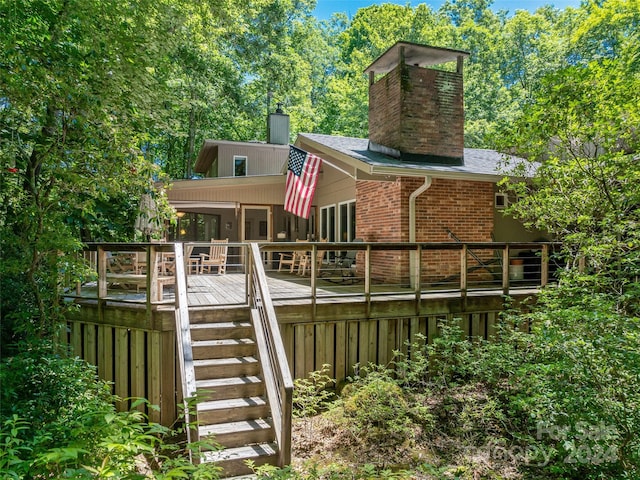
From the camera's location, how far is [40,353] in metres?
3.70

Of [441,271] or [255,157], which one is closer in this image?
[441,271]

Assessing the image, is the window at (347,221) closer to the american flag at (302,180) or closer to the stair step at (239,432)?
the american flag at (302,180)

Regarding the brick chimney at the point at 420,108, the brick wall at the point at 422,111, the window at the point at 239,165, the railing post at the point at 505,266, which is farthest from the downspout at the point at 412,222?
the window at the point at 239,165

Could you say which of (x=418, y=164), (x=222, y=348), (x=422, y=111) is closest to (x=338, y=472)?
(x=222, y=348)

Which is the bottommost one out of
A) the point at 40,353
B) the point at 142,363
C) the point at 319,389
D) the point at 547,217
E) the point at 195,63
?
the point at 319,389

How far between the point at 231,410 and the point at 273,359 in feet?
2.21

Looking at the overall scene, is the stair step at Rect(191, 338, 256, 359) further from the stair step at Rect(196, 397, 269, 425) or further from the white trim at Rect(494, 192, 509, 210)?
the white trim at Rect(494, 192, 509, 210)

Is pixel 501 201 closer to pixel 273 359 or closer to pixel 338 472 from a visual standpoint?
pixel 273 359

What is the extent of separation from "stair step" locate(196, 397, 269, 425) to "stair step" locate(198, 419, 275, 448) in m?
0.06

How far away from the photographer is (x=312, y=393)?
514 centimetres

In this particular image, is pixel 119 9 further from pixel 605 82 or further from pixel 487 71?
pixel 487 71

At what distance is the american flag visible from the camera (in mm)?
7277

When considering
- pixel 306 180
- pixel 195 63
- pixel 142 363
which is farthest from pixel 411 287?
pixel 195 63

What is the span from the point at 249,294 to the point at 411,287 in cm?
337
